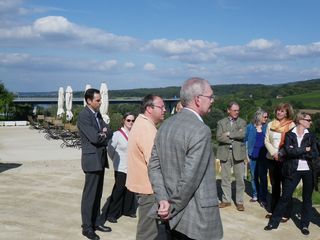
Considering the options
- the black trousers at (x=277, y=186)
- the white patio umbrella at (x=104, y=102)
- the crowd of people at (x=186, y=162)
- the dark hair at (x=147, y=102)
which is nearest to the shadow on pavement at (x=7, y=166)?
the crowd of people at (x=186, y=162)

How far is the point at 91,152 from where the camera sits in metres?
5.29

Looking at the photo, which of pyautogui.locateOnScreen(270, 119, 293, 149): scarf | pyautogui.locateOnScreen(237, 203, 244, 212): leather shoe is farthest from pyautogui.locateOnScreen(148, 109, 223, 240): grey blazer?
pyautogui.locateOnScreen(237, 203, 244, 212): leather shoe

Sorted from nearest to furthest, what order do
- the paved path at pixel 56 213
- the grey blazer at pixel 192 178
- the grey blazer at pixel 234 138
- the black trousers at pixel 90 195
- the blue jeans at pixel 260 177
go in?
the grey blazer at pixel 192 178 → the black trousers at pixel 90 195 → the paved path at pixel 56 213 → the grey blazer at pixel 234 138 → the blue jeans at pixel 260 177

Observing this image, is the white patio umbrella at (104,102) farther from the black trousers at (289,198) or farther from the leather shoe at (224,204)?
the black trousers at (289,198)

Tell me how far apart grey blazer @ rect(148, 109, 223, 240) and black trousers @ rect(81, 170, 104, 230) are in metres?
2.46

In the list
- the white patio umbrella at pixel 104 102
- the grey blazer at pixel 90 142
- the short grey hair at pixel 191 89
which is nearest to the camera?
the short grey hair at pixel 191 89

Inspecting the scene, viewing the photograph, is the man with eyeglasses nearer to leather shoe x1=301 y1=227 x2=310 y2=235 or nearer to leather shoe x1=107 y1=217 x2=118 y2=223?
leather shoe x1=107 y1=217 x2=118 y2=223

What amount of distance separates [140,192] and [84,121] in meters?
1.30

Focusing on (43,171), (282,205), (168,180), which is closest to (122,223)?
(282,205)

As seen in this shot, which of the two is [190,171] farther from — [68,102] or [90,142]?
[68,102]

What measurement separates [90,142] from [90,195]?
669mm

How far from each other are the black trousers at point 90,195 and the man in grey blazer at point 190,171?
238cm

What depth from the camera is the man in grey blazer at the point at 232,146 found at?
6.96m

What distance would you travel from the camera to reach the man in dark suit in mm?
5262
